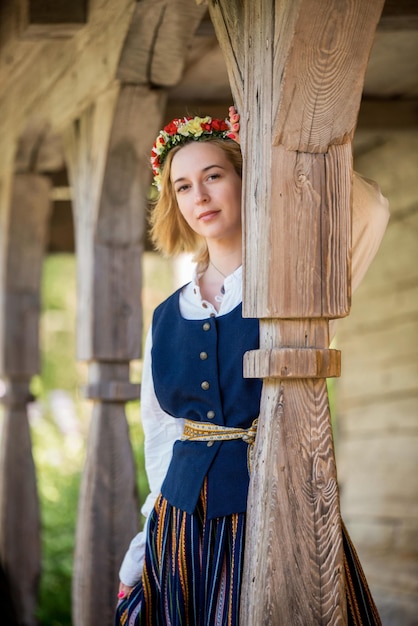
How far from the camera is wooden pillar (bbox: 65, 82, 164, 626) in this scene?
3891mm

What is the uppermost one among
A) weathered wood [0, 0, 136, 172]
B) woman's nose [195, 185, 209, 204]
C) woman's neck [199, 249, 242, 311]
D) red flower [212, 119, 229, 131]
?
weathered wood [0, 0, 136, 172]

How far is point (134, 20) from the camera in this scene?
3287mm

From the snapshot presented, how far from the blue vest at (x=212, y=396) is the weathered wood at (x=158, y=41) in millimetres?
1236

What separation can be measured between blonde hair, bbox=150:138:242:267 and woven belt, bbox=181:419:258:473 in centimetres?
45

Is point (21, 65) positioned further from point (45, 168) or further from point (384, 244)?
point (384, 244)

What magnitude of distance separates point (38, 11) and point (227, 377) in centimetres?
198

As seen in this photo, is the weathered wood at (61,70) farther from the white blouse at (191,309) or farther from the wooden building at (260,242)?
the white blouse at (191,309)

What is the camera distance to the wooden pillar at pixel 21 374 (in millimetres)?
5477

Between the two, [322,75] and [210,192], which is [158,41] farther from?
[322,75]

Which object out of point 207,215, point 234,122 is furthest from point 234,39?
point 207,215

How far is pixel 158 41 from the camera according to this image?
3.39m

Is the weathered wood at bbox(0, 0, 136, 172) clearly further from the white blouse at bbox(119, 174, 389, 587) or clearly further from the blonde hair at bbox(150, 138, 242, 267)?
the white blouse at bbox(119, 174, 389, 587)

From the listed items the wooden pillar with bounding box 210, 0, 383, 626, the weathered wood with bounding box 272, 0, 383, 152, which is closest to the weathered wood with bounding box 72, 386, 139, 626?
the wooden pillar with bounding box 210, 0, 383, 626

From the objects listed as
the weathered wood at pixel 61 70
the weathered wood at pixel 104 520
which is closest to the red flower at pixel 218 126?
the weathered wood at pixel 61 70
